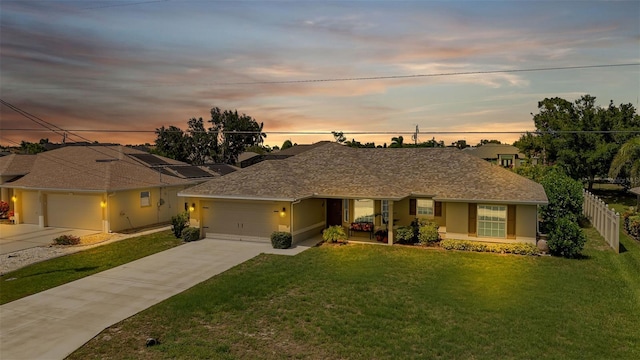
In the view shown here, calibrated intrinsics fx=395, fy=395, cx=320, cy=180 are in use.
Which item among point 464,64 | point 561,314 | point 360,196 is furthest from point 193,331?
point 464,64

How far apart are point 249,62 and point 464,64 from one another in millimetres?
12511

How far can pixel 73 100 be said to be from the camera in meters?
27.1

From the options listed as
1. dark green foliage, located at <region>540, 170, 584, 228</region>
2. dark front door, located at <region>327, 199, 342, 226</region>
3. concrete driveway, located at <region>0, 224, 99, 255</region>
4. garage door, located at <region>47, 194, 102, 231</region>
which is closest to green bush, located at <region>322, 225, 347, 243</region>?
dark front door, located at <region>327, 199, 342, 226</region>

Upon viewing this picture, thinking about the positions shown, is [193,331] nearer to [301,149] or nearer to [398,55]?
[398,55]

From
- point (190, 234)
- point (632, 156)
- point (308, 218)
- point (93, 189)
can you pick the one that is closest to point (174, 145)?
point (93, 189)

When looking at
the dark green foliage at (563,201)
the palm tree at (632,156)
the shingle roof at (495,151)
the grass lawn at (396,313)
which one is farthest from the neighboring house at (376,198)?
the shingle roof at (495,151)

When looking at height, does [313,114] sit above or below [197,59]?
below

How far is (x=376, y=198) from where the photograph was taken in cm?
2016

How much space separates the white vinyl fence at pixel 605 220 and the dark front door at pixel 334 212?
538 inches

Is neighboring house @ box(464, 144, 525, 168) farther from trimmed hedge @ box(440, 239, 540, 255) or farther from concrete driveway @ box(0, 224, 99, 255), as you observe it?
concrete driveway @ box(0, 224, 99, 255)

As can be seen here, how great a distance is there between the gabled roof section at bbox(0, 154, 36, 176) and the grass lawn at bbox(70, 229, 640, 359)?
22350 mm

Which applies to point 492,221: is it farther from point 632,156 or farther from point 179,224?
point 632,156

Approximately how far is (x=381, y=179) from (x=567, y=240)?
31.2ft

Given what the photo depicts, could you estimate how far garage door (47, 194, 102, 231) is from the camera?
2416 centimetres
